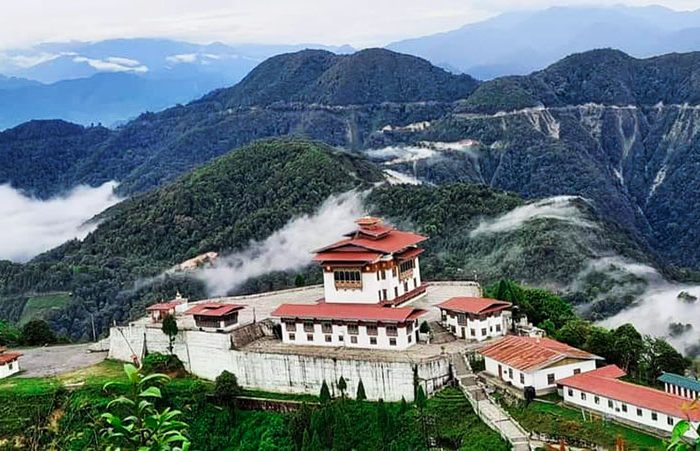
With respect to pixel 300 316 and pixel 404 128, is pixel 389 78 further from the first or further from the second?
pixel 300 316

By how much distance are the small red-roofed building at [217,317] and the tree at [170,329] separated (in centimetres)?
101

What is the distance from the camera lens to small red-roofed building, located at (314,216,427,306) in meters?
40.9

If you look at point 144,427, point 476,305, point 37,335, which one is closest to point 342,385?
point 476,305

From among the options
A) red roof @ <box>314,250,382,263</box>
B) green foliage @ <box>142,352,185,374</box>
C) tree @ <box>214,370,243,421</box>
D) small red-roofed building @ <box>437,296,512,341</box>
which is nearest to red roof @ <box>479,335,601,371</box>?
small red-roofed building @ <box>437,296,512,341</box>

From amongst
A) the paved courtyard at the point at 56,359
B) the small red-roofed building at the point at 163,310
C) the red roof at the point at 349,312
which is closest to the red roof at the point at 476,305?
the red roof at the point at 349,312

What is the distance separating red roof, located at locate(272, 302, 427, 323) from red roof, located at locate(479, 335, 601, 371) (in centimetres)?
356

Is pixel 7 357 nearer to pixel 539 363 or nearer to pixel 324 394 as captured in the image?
pixel 324 394

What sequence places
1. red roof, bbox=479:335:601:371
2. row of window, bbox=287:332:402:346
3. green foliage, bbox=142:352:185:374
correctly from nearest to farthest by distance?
red roof, bbox=479:335:601:371 → row of window, bbox=287:332:402:346 → green foliage, bbox=142:352:185:374

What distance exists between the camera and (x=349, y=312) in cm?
3878

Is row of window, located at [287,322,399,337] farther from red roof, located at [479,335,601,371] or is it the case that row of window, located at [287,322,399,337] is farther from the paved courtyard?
the paved courtyard

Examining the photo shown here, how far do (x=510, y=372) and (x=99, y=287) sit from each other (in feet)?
186

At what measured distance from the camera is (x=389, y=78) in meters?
196

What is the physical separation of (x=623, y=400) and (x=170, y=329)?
20684mm

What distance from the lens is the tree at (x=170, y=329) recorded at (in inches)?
1634
